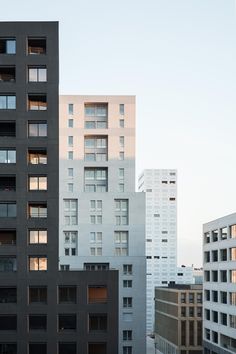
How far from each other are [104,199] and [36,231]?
4345 cm

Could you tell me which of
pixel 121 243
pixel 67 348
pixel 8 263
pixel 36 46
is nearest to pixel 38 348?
pixel 67 348

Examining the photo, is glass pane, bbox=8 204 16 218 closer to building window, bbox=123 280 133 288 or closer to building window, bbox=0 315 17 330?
building window, bbox=0 315 17 330

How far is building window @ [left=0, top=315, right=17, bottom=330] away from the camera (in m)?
69.6

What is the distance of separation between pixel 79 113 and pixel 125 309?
44149 mm

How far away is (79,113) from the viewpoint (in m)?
117

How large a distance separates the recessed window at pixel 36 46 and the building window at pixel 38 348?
40745mm

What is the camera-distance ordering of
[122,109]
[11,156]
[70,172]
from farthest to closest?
[70,172] → [122,109] → [11,156]

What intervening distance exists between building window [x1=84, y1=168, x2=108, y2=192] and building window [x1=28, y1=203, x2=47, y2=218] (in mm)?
45132

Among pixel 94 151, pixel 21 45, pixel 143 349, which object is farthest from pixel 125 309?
pixel 21 45

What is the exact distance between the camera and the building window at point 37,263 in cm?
7125

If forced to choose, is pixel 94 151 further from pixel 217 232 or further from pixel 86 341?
pixel 86 341

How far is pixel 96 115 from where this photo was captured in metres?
118

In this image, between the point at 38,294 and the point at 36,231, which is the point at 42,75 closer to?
the point at 36,231

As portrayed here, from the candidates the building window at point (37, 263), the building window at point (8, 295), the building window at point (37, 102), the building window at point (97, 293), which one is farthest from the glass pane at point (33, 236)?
the building window at point (37, 102)
